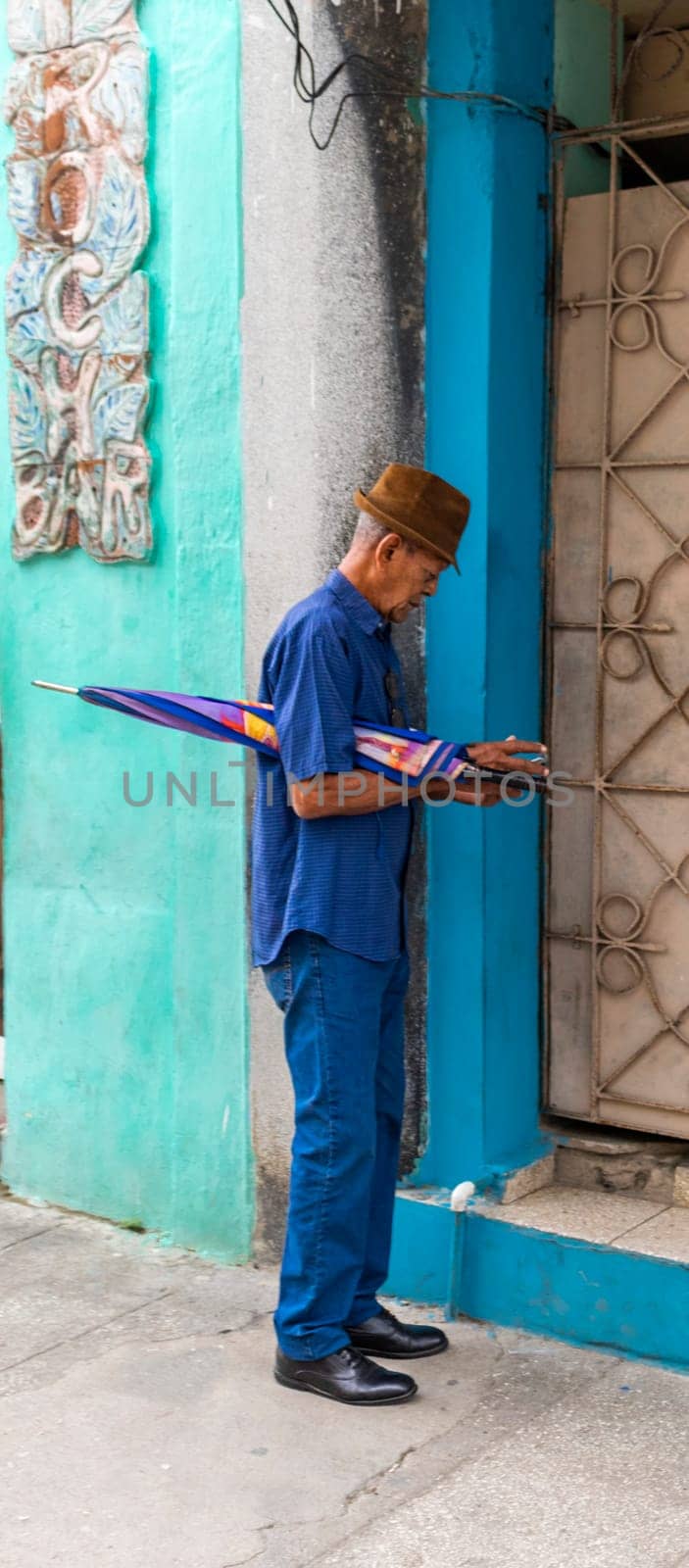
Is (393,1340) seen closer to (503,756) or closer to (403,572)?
(503,756)

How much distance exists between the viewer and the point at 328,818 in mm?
3627

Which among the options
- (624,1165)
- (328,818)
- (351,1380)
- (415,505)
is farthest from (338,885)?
(624,1165)

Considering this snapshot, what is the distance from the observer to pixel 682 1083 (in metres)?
4.11

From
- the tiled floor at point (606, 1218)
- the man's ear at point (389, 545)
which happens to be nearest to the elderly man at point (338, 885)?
the man's ear at point (389, 545)

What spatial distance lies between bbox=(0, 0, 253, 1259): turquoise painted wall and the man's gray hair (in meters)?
0.77

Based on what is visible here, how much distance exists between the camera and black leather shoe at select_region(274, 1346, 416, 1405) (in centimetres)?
366

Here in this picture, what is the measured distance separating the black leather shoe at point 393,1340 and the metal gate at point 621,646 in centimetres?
70

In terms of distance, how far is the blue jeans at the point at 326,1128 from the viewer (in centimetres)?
364

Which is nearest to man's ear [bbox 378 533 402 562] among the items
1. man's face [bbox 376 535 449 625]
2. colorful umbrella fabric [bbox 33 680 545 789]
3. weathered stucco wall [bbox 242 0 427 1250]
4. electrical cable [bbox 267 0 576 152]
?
man's face [bbox 376 535 449 625]

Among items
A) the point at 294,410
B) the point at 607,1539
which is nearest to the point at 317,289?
the point at 294,410

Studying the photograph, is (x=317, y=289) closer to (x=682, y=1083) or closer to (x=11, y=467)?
(x=11, y=467)

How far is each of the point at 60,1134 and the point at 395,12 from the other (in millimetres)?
3074

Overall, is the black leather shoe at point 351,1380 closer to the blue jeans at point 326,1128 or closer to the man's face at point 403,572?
the blue jeans at point 326,1128

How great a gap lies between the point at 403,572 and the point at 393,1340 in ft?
5.55
